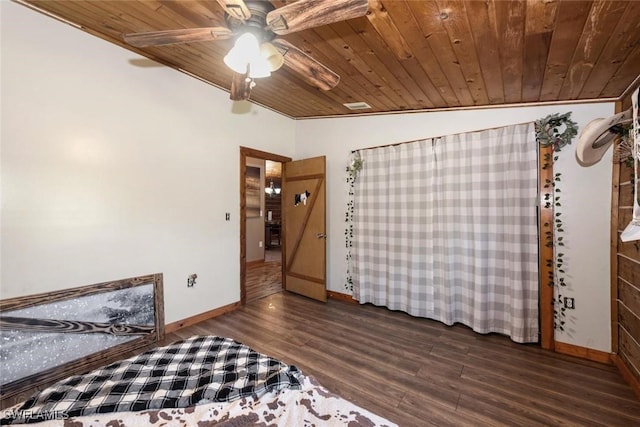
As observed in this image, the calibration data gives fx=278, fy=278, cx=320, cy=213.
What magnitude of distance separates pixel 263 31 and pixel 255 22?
6 centimetres

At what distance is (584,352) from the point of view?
2498 millimetres

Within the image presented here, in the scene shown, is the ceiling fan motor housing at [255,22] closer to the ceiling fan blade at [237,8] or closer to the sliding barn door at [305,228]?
the ceiling fan blade at [237,8]

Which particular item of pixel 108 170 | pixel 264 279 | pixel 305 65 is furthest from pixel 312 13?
pixel 264 279

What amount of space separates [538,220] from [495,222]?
1.14 ft

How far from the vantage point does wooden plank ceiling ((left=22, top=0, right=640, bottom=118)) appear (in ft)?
5.25

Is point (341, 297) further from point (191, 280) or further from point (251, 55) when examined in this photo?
point (251, 55)

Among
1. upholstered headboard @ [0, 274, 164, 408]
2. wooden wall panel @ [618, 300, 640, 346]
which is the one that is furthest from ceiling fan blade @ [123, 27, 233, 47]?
wooden wall panel @ [618, 300, 640, 346]

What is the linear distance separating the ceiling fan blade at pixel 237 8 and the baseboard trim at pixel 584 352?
3.59 meters

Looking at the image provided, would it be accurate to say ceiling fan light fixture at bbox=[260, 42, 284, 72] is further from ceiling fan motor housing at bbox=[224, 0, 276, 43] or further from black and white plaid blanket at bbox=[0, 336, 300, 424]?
black and white plaid blanket at bbox=[0, 336, 300, 424]

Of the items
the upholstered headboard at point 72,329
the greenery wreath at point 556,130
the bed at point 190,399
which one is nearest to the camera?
the bed at point 190,399

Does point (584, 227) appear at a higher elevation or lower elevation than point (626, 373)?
higher

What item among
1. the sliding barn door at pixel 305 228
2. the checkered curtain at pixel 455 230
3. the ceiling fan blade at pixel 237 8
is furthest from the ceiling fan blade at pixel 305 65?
the sliding barn door at pixel 305 228

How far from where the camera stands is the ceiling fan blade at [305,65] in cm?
163

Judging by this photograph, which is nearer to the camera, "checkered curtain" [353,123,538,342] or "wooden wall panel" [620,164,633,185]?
"wooden wall panel" [620,164,633,185]
